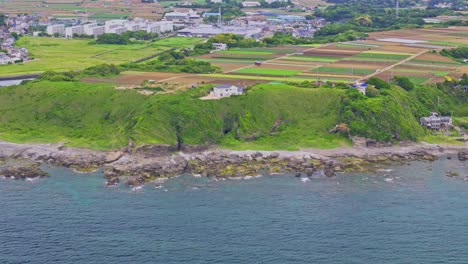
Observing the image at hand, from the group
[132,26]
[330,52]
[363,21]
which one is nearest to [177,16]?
[132,26]

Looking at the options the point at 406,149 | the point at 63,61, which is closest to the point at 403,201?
the point at 406,149

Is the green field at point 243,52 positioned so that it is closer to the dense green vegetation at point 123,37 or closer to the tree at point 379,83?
the dense green vegetation at point 123,37

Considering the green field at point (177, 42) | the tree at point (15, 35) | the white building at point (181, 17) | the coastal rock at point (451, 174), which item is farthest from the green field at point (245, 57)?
the white building at point (181, 17)

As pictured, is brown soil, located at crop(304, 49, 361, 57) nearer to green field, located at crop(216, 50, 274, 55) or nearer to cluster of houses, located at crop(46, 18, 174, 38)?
green field, located at crop(216, 50, 274, 55)

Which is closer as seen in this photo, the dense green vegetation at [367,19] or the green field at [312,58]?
the green field at [312,58]

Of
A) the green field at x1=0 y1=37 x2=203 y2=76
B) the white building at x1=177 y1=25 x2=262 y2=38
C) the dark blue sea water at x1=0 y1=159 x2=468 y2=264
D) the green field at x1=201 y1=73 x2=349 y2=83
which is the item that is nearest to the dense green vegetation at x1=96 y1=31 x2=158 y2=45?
the green field at x1=0 y1=37 x2=203 y2=76
